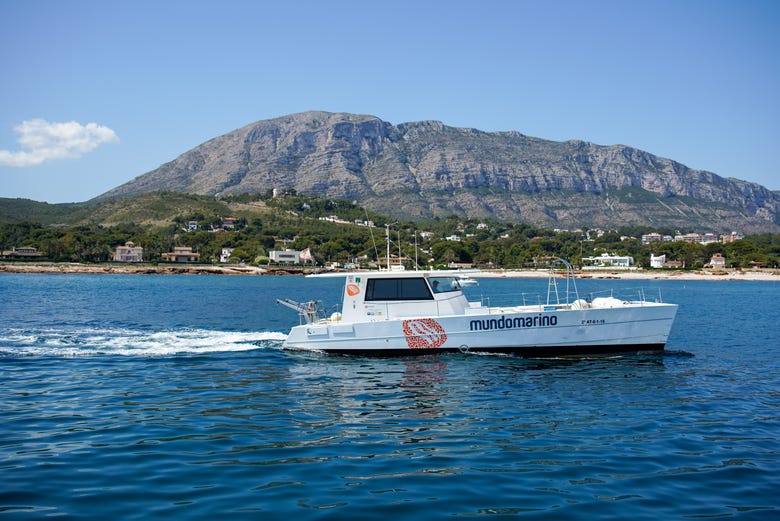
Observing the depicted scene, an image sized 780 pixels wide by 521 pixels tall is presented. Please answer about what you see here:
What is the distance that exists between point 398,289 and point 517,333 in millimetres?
4301

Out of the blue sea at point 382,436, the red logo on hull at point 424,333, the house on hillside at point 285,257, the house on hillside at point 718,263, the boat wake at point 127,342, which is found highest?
the house on hillside at point 285,257

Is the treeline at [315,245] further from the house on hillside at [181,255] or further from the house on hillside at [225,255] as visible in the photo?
the house on hillside at [181,255]

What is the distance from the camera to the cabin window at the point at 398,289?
21.2 meters

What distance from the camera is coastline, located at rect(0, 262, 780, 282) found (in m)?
113

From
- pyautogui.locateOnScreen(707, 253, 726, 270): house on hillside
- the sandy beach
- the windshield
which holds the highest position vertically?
pyautogui.locateOnScreen(707, 253, 726, 270): house on hillside

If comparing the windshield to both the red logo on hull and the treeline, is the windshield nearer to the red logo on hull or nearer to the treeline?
the red logo on hull

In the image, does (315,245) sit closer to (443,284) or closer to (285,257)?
(285,257)

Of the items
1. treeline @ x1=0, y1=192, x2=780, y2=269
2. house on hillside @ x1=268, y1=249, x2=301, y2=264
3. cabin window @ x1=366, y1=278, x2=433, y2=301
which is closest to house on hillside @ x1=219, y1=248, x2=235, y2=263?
treeline @ x1=0, y1=192, x2=780, y2=269

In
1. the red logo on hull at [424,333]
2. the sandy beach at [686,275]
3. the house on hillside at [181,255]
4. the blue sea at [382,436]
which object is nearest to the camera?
the blue sea at [382,436]

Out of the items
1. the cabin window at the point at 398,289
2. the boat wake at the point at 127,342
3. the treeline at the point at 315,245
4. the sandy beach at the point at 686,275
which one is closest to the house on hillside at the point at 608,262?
the treeline at the point at 315,245

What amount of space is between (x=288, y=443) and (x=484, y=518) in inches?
169

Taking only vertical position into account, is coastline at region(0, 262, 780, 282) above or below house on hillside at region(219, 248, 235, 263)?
below

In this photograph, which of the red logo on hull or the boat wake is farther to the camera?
the boat wake

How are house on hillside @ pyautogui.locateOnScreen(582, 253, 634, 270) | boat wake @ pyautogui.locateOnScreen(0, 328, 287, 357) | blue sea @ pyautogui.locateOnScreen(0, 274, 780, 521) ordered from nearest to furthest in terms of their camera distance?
blue sea @ pyautogui.locateOnScreen(0, 274, 780, 521) < boat wake @ pyautogui.locateOnScreen(0, 328, 287, 357) < house on hillside @ pyautogui.locateOnScreen(582, 253, 634, 270)
